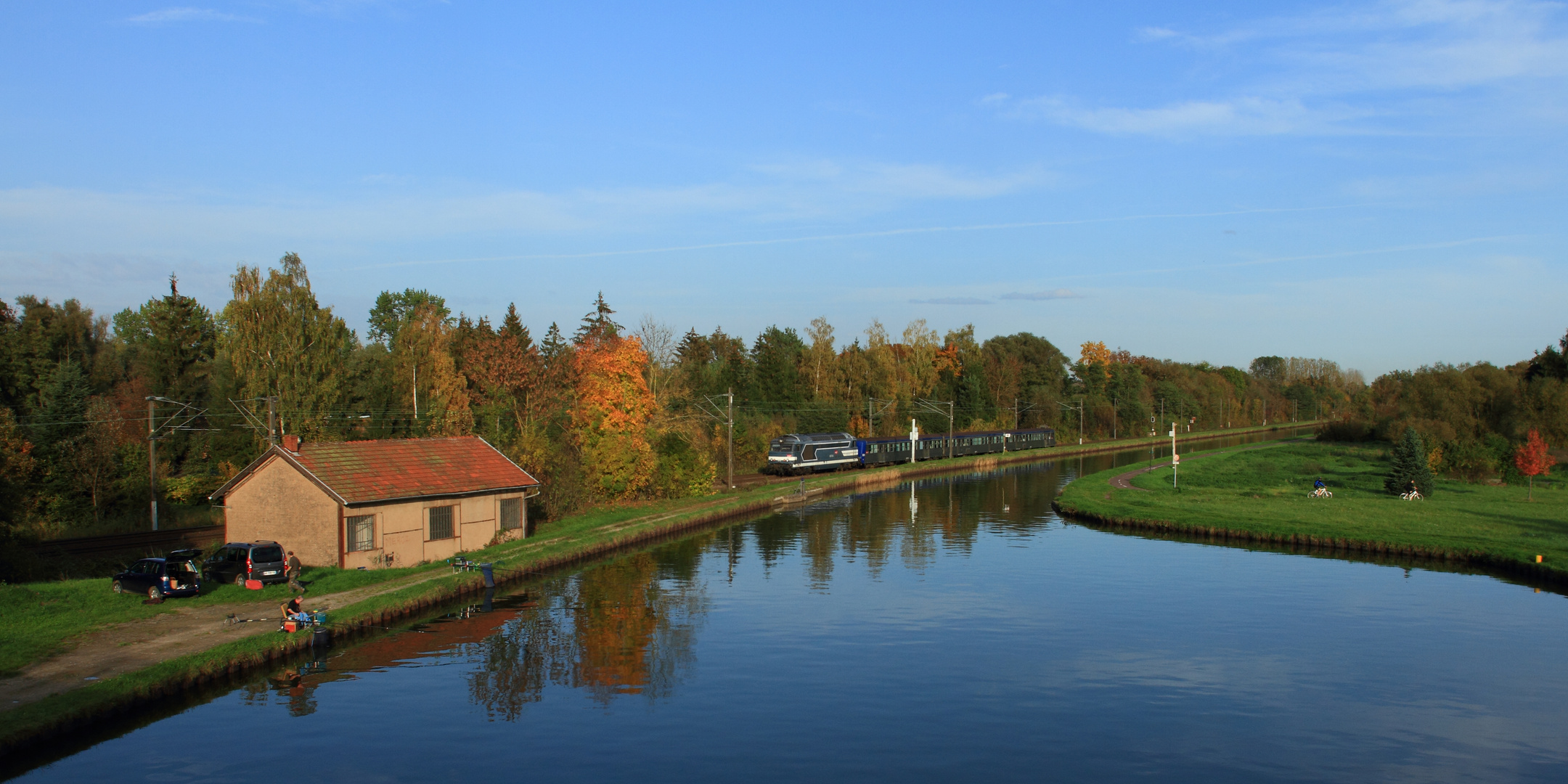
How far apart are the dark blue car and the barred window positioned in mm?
8835

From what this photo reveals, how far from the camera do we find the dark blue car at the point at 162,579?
27.8 m

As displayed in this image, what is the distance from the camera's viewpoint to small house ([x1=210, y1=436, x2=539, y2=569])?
33.5 meters

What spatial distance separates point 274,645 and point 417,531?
1186 cm

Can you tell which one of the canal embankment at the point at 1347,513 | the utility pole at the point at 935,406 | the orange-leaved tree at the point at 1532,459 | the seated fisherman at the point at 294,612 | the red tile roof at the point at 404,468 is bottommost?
the canal embankment at the point at 1347,513

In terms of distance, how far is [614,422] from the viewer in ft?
179

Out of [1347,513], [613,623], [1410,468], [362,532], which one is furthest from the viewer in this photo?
[1410,468]

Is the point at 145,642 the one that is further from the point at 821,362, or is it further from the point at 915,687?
the point at 821,362

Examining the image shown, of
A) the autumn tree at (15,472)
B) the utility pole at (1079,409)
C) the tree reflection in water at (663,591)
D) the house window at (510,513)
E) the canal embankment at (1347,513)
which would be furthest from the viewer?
the utility pole at (1079,409)

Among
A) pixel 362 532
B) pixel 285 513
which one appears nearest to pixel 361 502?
pixel 362 532

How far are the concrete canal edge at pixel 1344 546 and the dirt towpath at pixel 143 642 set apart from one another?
130ft

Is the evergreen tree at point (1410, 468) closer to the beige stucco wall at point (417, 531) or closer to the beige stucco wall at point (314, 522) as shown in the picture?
the beige stucco wall at point (417, 531)

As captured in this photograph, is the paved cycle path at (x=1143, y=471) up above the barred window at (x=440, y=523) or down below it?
below

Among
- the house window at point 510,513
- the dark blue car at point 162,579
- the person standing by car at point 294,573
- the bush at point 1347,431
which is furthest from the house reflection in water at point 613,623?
the bush at point 1347,431

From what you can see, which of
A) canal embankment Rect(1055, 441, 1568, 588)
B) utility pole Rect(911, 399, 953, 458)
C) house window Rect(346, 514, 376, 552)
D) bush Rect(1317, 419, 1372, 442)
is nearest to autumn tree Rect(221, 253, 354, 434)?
house window Rect(346, 514, 376, 552)
